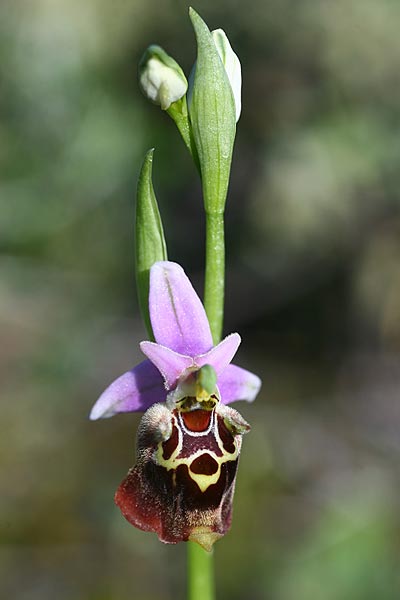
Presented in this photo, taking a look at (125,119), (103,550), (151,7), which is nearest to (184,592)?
(103,550)

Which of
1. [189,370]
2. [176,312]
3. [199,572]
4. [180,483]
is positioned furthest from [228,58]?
[199,572]

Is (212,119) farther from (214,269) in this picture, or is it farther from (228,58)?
(214,269)

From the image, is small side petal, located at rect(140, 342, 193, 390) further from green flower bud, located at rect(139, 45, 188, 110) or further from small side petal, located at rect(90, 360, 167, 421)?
green flower bud, located at rect(139, 45, 188, 110)

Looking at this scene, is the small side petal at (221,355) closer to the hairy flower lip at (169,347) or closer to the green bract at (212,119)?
the hairy flower lip at (169,347)

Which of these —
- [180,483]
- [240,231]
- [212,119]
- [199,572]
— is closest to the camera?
[180,483]

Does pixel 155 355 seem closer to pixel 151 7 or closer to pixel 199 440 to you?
pixel 199 440

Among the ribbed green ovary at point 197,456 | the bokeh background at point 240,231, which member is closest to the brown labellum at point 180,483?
the ribbed green ovary at point 197,456
